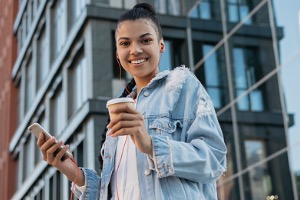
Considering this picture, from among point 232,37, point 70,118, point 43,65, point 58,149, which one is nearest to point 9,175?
point 43,65

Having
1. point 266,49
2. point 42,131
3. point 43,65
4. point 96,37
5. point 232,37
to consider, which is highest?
point 43,65

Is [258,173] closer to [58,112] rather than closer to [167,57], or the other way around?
[167,57]

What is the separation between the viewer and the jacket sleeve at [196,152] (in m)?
2.59

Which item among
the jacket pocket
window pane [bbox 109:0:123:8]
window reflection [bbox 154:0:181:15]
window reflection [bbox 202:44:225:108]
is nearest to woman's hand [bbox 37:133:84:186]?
the jacket pocket

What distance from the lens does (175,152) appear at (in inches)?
103

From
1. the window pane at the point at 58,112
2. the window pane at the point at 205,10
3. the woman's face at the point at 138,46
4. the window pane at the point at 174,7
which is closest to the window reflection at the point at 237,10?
the window pane at the point at 205,10

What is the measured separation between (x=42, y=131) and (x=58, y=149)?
13 cm

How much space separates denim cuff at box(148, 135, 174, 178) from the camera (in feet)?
8.46

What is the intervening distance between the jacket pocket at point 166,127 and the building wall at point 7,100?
31.4 m

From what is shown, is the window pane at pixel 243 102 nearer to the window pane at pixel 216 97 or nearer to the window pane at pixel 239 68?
the window pane at pixel 239 68

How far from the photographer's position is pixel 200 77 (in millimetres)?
18531

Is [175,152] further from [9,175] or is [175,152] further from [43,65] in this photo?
[9,175]

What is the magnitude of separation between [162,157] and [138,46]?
619 millimetres

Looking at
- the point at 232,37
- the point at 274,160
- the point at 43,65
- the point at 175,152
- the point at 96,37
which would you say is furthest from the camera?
the point at 43,65
